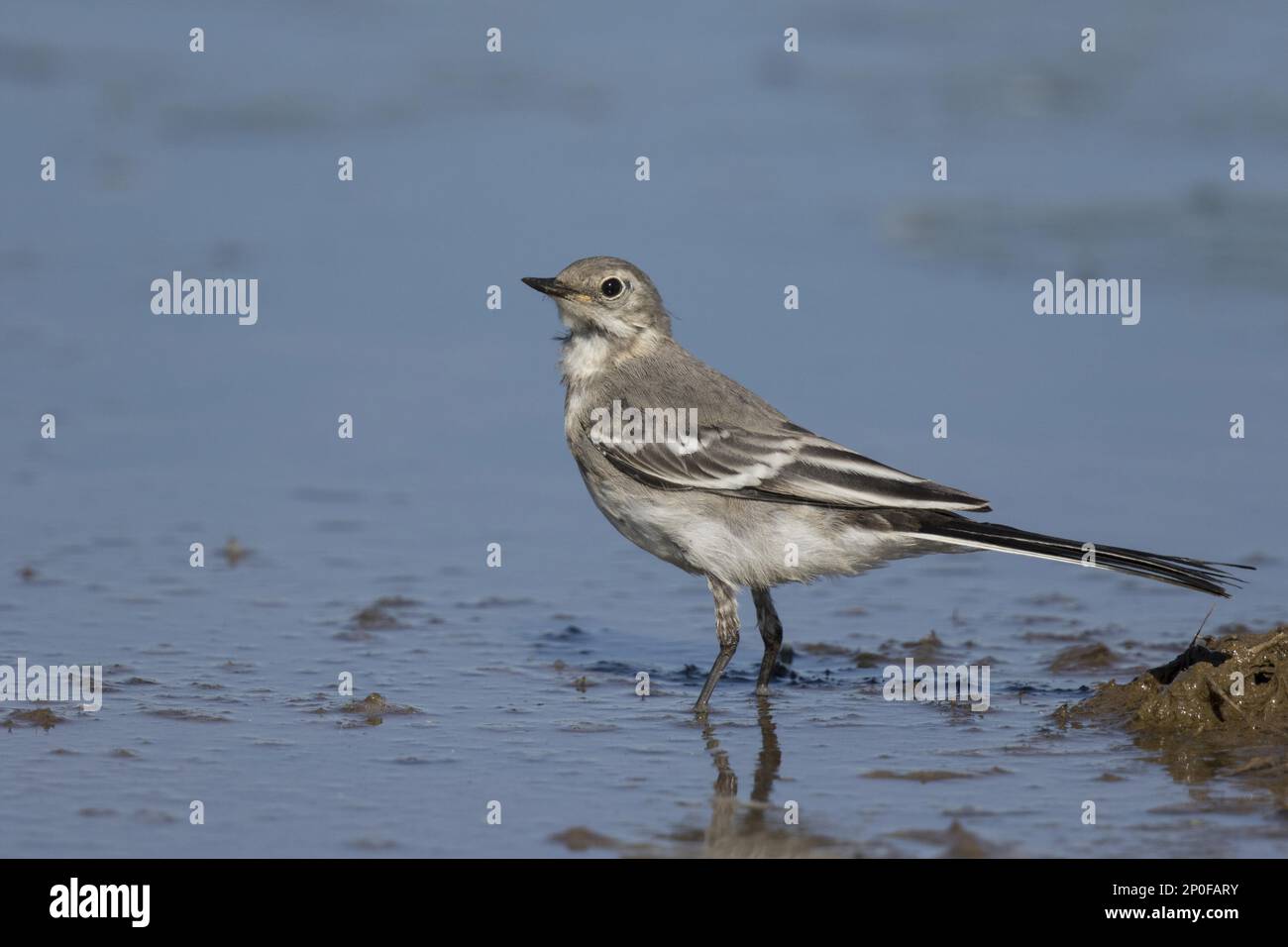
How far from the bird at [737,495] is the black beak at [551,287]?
0.05 ft

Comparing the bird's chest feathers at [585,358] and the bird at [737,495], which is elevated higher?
the bird's chest feathers at [585,358]

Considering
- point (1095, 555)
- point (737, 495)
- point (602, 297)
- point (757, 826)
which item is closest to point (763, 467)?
point (737, 495)

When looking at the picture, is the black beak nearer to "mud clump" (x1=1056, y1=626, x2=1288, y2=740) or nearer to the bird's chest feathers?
the bird's chest feathers

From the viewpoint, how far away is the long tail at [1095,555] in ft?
25.9

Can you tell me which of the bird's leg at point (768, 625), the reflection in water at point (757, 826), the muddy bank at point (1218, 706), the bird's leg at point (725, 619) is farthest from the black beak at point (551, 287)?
the muddy bank at point (1218, 706)

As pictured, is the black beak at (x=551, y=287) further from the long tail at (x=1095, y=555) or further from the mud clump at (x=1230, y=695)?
the mud clump at (x=1230, y=695)

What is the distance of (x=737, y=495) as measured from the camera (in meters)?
9.04

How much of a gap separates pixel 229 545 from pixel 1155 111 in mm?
10504

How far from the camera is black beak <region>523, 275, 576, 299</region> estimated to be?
31.6ft

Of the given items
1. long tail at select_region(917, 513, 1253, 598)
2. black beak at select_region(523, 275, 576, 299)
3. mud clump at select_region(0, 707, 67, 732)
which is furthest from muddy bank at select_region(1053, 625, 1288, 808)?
mud clump at select_region(0, 707, 67, 732)

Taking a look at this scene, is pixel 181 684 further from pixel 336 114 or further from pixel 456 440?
pixel 336 114

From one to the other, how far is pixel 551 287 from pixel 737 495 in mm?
1572

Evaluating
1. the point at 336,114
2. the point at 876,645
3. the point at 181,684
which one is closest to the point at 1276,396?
the point at 876,645

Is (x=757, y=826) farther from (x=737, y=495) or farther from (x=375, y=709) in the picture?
(x=737, y=495)
